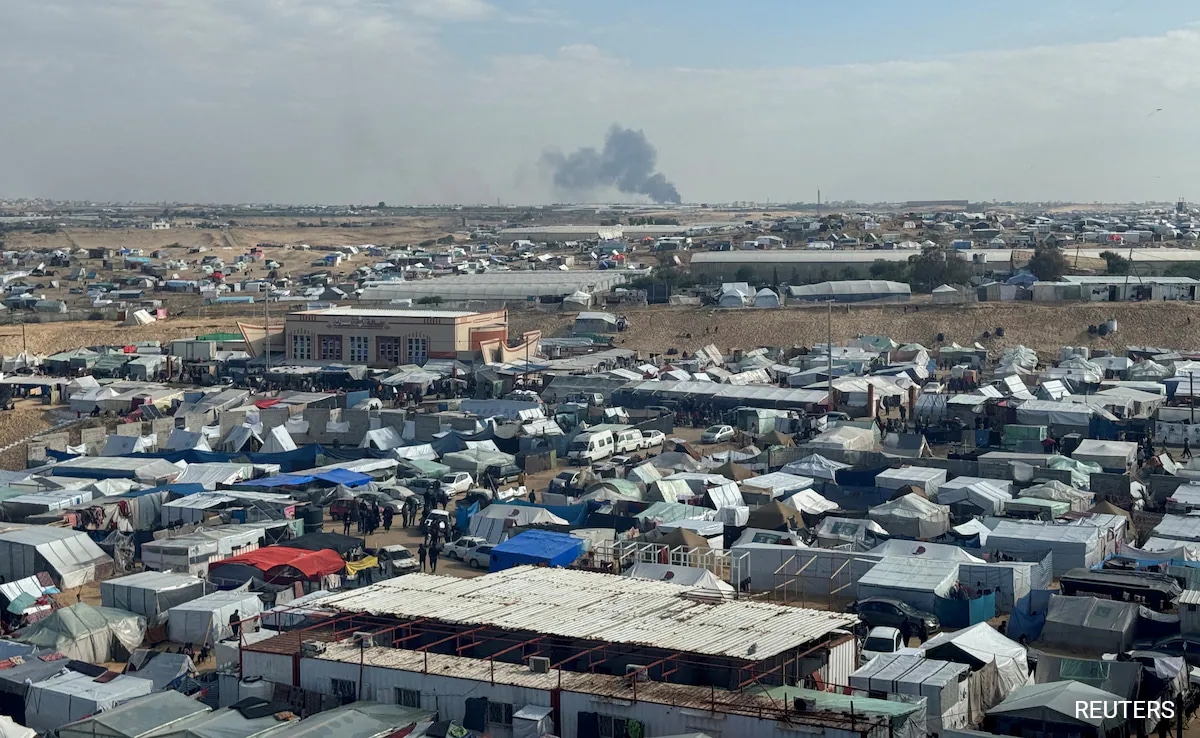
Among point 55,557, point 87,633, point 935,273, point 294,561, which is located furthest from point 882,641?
point 935,273

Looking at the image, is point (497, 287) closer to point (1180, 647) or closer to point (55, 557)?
point (55, 557)

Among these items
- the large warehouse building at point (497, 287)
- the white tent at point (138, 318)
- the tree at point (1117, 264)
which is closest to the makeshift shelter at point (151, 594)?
the white tent at point (138, 318)

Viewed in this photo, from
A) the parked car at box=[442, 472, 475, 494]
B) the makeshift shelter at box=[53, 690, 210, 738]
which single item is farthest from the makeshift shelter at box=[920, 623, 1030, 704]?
the parked car at box=[442, 472, 475, 494]

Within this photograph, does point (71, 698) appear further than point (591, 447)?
No

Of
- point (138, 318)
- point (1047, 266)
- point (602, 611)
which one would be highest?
point (1047, 266)

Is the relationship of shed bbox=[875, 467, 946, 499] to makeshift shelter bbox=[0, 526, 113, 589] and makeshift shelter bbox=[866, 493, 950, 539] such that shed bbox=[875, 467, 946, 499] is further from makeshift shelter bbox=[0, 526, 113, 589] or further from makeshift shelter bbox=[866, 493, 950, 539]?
makeshift shelter bbox=[0, 526, 113, 589]

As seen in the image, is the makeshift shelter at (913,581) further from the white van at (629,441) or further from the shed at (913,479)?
the white van at (629,441)
